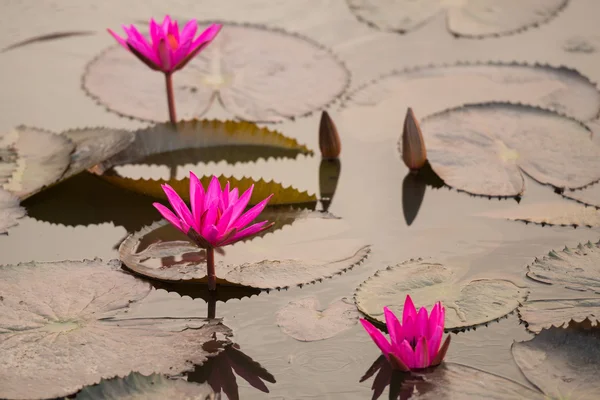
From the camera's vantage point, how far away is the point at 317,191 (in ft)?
8.74

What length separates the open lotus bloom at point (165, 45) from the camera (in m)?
2.74

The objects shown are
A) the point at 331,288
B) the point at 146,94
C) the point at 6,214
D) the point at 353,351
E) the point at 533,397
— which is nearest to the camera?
the point at 533,397

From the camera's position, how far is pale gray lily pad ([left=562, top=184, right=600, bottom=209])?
100 inches

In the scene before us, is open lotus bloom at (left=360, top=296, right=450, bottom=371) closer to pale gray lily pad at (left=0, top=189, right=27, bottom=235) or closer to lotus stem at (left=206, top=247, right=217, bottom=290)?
lotus stem at (left=206, top=247, right=217, bottom=290)

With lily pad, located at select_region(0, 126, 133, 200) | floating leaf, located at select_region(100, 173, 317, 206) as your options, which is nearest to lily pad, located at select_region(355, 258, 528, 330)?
floating leaf, located at select_region(100, 173, 317, 206)

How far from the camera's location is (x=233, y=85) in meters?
3.17

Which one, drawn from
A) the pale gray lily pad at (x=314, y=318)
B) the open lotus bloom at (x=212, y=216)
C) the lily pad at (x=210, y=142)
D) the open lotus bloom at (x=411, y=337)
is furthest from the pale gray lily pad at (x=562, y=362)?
the lily pad at (x=210, y=142)

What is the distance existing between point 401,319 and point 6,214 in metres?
1.13

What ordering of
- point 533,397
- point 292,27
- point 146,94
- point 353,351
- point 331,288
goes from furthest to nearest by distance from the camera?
point 292,27
point 146,94
point 331,288
point 353,351
point 533,397

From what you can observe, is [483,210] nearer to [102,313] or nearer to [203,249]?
[203,249]

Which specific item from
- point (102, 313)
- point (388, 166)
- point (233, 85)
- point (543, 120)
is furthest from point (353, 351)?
point (233, 85)

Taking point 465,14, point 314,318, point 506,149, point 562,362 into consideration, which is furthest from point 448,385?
point 465,14

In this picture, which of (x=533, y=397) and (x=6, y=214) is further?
(x=6, y=214)

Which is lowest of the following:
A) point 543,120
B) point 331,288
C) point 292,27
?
point 331,288
